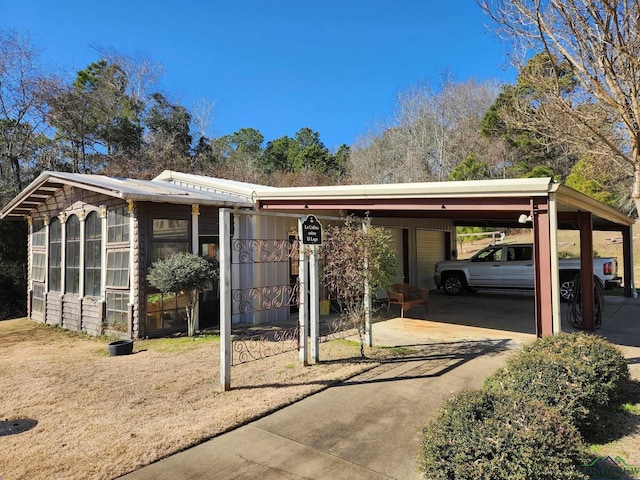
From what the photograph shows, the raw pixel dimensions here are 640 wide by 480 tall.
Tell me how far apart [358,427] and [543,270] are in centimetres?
311

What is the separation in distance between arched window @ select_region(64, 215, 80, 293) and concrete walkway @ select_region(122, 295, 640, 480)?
7263 millimetres

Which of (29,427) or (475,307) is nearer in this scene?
(29,427)

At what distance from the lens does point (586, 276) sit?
8062 mm

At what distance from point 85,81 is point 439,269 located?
21742 millimetres

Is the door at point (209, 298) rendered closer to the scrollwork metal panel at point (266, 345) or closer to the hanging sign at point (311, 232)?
the scrollwork metal panel at point (266, 345)

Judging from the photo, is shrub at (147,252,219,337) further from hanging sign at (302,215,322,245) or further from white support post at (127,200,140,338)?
hanging sign at (302,215,322,245)

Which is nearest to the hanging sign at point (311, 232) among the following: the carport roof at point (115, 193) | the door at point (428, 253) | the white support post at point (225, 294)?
the white support post at point (225, 294)

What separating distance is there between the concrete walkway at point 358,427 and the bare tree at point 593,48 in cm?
339

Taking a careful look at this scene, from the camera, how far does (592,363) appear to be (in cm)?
387

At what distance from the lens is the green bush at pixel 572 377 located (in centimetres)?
338

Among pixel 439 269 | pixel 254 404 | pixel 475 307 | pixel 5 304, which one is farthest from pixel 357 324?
pixel 5 304

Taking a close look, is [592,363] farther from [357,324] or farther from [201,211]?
[201,211]

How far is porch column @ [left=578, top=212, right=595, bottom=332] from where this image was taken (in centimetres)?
795

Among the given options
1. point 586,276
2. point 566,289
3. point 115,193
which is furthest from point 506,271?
point 115,193
